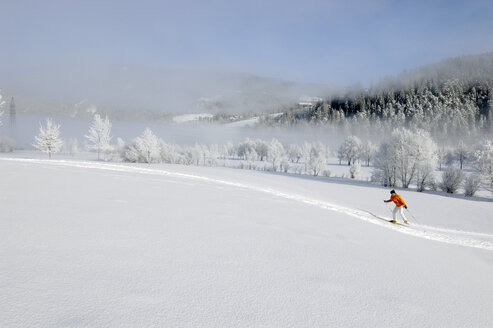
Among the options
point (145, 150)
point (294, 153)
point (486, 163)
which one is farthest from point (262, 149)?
point (486, 163)

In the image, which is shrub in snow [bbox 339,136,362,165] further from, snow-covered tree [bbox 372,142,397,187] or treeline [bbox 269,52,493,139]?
treeline [bbox 269,52,493,139]

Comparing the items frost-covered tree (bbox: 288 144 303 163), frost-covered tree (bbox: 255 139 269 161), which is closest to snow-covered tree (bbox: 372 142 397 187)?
frost-covered tree (bbox: 288 144 303 163)

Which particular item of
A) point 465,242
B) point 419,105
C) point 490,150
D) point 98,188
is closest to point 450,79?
point 419,105

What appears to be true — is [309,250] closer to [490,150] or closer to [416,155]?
[416,155]

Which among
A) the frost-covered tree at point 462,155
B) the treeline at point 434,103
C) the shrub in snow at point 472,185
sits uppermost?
the treeline at point 434,103

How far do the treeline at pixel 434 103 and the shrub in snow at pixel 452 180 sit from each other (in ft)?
369

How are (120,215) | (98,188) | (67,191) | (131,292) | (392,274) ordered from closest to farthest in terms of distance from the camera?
1. (131,292)
2. (392,274)
3. (120,215)
4. (67,191)
5. (98,188)

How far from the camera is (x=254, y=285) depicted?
12.8 ft

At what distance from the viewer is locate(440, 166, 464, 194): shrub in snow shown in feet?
123

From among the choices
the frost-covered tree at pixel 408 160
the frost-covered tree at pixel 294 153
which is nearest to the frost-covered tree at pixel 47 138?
the frost-covered tree at pixel 408 160

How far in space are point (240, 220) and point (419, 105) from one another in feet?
607

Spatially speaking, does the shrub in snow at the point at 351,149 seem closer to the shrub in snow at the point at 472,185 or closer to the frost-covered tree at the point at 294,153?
the frost-covered tree at the point at 294,153

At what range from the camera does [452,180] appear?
3744 centimetres

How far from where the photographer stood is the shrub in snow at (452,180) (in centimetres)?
3744
